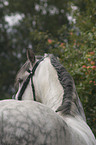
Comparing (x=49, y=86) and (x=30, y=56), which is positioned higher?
(x=30, y=56)

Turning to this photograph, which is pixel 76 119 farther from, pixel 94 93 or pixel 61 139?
pixel 94 93

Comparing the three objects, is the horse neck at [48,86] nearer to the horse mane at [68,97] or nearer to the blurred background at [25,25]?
the horse mane at [68,97]

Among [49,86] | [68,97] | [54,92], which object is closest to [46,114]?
[68,97]

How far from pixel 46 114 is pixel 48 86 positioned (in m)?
0.90

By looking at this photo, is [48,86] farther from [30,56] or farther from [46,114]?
[46,114]

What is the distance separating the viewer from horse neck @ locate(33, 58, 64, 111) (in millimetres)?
2192

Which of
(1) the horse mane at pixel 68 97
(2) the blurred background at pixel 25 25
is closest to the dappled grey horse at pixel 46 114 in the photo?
(1) the horse mane at pixel 68 97

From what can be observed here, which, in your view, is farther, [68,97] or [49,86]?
[49,86]

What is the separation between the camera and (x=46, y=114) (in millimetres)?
1479

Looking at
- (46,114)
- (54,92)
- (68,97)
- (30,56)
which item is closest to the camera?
(46,114)

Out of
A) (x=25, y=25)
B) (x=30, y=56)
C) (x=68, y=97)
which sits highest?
(x=25, y=25)

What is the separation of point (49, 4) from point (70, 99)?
11.9 metres

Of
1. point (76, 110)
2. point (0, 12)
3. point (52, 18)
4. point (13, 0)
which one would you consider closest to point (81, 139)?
point (76, 110)

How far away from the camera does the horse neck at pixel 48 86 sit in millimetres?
2192
